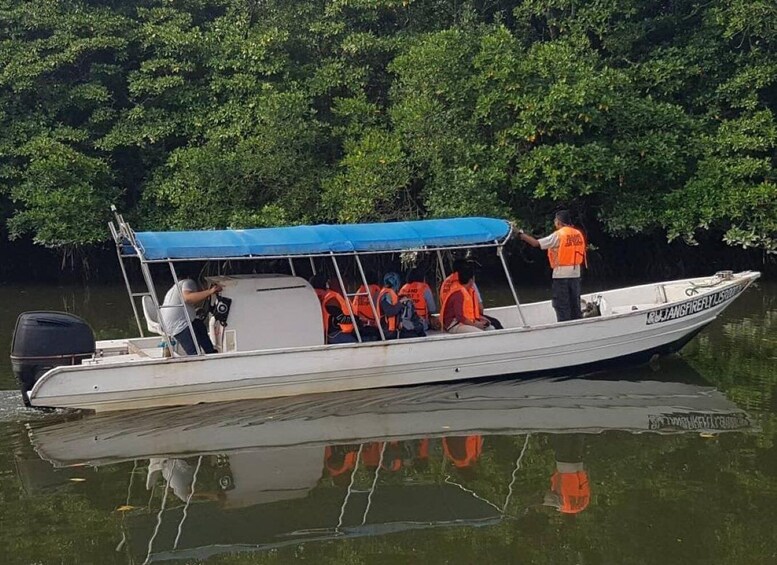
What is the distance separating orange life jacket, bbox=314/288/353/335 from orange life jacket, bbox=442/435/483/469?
1.85 meters

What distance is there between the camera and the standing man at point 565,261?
902 centimetres

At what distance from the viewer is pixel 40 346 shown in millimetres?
7609

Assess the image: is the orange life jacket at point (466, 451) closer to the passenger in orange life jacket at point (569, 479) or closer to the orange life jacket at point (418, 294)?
the passenger in orange life jacket at point (569, 479)

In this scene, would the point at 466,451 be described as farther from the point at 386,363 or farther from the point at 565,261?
the point at 565,261

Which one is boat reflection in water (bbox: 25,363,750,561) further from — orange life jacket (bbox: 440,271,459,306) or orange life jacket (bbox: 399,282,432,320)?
orange life jacket (bbox: 440,271,459,306)

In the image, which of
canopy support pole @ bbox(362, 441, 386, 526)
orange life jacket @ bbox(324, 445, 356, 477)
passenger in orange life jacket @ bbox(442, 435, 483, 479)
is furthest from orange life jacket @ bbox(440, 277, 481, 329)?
orange life jacket @ bbox(324, 445, 356, 477)

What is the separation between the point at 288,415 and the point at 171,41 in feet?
36.3

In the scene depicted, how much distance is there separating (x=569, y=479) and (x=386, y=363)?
103 inches

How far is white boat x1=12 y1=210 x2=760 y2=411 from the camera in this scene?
7.80 meters

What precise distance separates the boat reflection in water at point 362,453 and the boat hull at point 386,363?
0.44ft

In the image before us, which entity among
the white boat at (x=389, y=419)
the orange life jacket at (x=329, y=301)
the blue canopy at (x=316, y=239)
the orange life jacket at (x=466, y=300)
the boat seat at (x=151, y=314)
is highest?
the blue canopy at (x=316, y=239)

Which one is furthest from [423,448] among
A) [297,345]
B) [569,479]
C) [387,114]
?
[387,114]

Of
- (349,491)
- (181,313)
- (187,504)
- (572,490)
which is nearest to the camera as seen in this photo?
(187,504)

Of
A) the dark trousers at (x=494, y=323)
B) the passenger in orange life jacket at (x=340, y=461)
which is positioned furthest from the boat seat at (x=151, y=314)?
the dark trousers at (x=494, y=323)
